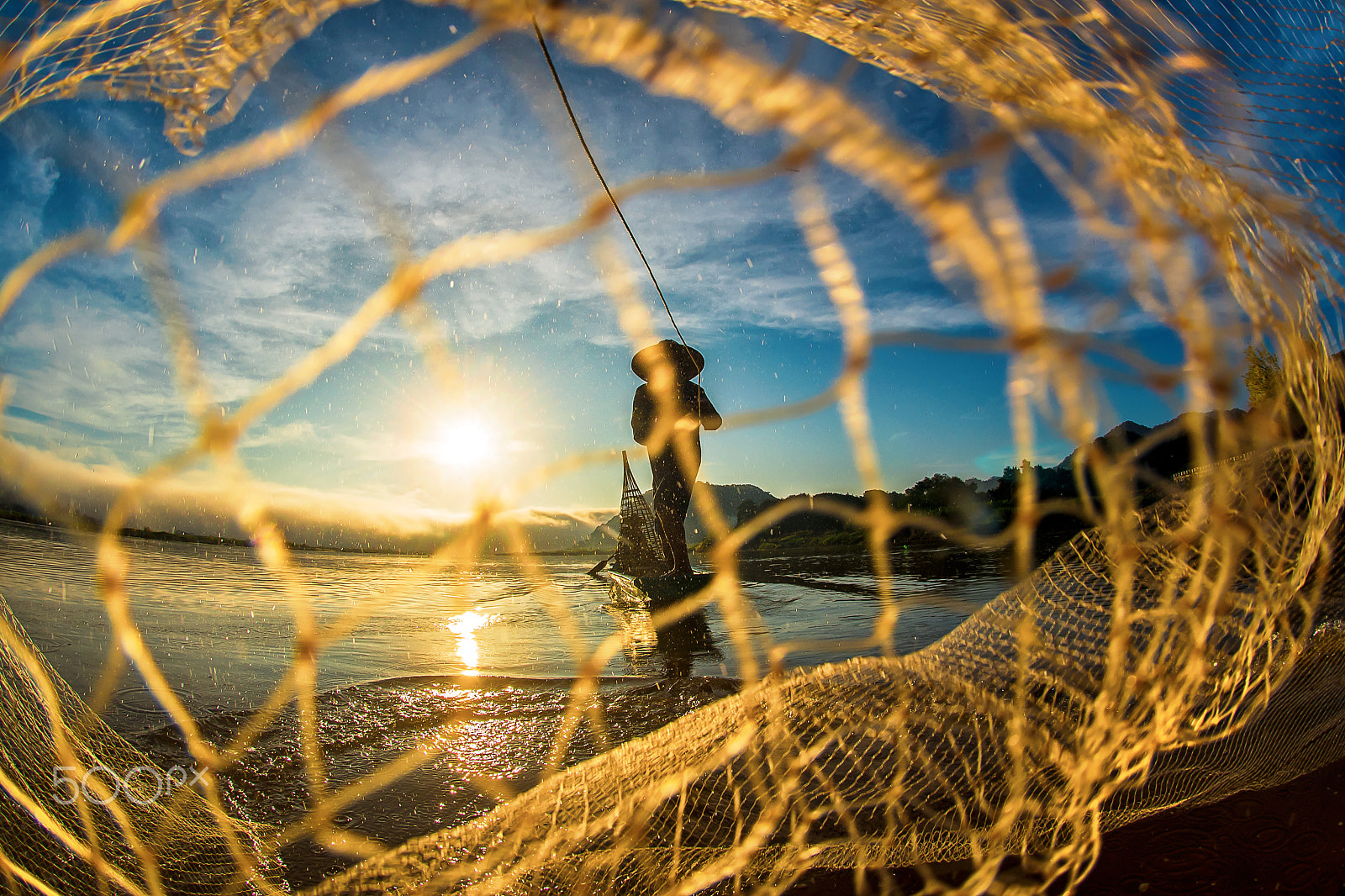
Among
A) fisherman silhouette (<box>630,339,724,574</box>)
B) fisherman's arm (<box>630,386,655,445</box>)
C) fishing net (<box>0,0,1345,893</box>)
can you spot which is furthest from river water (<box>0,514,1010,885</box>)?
fisherman's arm (<box>630,386,655,445</box>)

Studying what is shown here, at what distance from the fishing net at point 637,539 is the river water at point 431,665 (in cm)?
100

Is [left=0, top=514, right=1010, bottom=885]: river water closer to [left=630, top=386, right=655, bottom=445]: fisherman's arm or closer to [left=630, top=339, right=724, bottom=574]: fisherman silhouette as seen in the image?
[left=630, top=339, right=724, bottom=574]: fisherman silhouette

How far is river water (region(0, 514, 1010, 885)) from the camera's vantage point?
1.84 m

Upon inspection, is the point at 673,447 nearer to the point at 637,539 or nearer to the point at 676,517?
the point at 676,517

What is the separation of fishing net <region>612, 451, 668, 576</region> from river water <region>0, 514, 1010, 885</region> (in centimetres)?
100

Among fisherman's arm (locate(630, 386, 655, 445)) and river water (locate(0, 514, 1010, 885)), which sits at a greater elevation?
fisherman's arm (locate(630, 386, 655, 445))

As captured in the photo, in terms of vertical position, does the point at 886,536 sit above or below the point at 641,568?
below

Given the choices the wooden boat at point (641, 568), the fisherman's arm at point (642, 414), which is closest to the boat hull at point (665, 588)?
the wooden boat at point (641, 568)

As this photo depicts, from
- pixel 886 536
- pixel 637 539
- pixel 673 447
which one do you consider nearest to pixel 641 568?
pixel 637 539

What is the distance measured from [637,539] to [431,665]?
583 centimetres

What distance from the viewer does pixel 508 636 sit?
5.27 meters

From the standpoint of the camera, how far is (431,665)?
375 cm

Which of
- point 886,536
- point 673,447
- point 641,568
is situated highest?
point 673,447

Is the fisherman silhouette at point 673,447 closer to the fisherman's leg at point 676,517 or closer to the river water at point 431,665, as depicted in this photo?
the fisherman's leg at point 676,517
